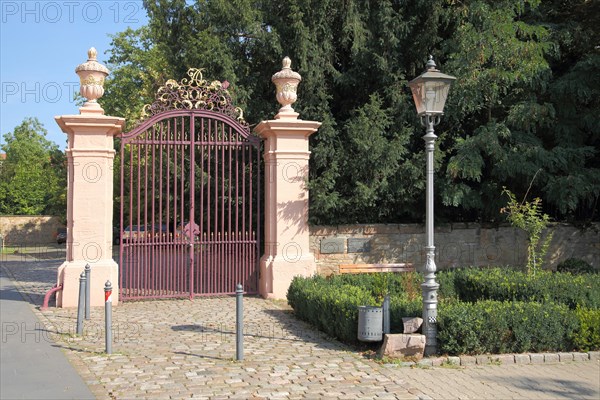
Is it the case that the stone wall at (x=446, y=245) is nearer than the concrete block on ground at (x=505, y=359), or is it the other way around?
the concrete block on ground at (x=505, y=359)

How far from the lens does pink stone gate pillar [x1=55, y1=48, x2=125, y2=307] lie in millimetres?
10570

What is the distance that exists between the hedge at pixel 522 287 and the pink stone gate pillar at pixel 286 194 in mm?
2933

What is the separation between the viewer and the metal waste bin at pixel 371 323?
7.07 metres

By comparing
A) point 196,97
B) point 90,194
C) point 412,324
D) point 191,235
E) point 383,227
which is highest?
point 196,97

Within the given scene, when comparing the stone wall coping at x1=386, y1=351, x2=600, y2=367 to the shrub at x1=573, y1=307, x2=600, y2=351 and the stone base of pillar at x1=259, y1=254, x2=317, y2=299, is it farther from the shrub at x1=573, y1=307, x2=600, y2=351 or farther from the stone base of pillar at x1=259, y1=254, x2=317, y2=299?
the stone base of pillar at x1=259, y1=254, x2=317, y2=299

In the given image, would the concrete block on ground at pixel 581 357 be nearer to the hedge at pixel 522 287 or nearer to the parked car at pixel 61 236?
the hedge at pixel 522 287

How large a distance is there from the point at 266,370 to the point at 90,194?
19.4 feet

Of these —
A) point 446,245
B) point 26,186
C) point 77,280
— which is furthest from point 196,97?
point 26,186

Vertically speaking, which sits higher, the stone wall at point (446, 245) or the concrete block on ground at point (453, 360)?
the stone wall at point (446, 245)

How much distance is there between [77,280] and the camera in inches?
412

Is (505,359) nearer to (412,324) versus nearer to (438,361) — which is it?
(438,361)

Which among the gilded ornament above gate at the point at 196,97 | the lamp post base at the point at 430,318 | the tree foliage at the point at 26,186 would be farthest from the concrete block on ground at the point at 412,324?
the tree foliage at the point at 26,186

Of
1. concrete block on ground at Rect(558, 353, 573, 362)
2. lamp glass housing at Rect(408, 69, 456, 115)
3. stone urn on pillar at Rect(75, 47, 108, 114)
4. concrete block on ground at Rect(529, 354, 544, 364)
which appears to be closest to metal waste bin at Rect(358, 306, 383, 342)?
concrete block on ground at Rect(529, 354, 544, 364)

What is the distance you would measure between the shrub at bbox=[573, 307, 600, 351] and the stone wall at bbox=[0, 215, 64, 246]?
4281 centimetres
